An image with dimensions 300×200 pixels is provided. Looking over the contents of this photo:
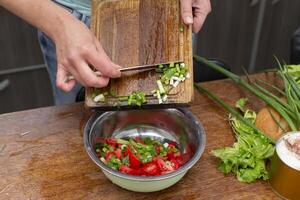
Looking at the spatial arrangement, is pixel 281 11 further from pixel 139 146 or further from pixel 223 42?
pixel 139 146

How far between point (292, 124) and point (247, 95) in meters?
0.22

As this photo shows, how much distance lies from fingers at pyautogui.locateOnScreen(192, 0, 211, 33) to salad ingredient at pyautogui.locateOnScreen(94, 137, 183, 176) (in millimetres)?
313

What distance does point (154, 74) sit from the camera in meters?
0.99

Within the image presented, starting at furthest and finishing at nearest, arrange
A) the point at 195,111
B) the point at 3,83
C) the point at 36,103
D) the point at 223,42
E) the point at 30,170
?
the point at 223,42
the point at 36,103
the point at 3,83
the point at 195,111
the point at 30,170

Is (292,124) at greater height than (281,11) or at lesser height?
lesser

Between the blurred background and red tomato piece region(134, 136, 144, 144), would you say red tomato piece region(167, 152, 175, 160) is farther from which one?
the blurred background

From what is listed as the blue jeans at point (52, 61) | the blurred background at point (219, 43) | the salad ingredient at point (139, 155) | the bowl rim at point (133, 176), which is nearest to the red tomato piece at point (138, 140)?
the salad ingredient at point (139, 155)

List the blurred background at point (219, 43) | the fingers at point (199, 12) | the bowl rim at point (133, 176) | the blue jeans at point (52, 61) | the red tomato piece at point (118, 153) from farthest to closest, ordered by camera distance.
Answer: the blurred background at point (219, 43) < the blue jeans at point (52, 61) < the fingers at point (199, 12) < the red tomato piece at point (118, 153) < the bowl rim at point (133, 176)

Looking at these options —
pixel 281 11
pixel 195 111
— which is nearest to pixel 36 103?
pixel 195 111

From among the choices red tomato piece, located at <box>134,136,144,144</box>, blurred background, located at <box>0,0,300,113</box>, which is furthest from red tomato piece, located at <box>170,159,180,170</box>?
blurred background, located at <box>0,0,300,113</box>

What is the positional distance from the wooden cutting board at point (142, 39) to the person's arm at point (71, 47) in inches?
2.4

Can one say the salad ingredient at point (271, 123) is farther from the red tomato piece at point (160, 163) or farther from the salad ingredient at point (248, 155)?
the red tomato piece at point (160, 163)

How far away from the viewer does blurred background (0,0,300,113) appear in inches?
76.7

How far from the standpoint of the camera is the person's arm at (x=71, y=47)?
892mm
